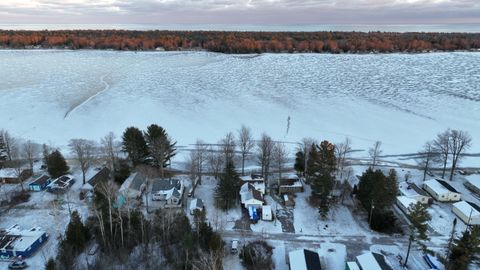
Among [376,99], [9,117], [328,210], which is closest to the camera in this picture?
[328,210]

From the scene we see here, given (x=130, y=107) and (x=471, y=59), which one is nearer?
(x=130, y=107)

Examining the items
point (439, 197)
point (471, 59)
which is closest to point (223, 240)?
point (439, 197)

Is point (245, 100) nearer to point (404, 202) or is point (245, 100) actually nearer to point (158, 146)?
point (158, 146)

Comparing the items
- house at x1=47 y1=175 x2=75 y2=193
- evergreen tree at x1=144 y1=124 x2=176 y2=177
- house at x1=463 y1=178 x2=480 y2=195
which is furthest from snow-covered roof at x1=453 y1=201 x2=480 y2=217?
house at x1=47 y1=175 x2=75 y2=193

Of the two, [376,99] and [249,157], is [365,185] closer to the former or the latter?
[249,157]

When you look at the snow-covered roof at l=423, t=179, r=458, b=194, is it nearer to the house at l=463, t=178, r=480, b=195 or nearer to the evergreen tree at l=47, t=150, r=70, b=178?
the house at l=463, t=178, r=480, b=195

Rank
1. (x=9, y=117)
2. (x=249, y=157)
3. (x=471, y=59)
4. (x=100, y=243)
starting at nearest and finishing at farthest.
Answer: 1. (x=100, y=243)
2. (x=249, y=157)
3. (x=9, y=117)
4. (x=471, y=59)

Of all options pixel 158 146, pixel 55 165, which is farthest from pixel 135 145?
pixel 55 165
